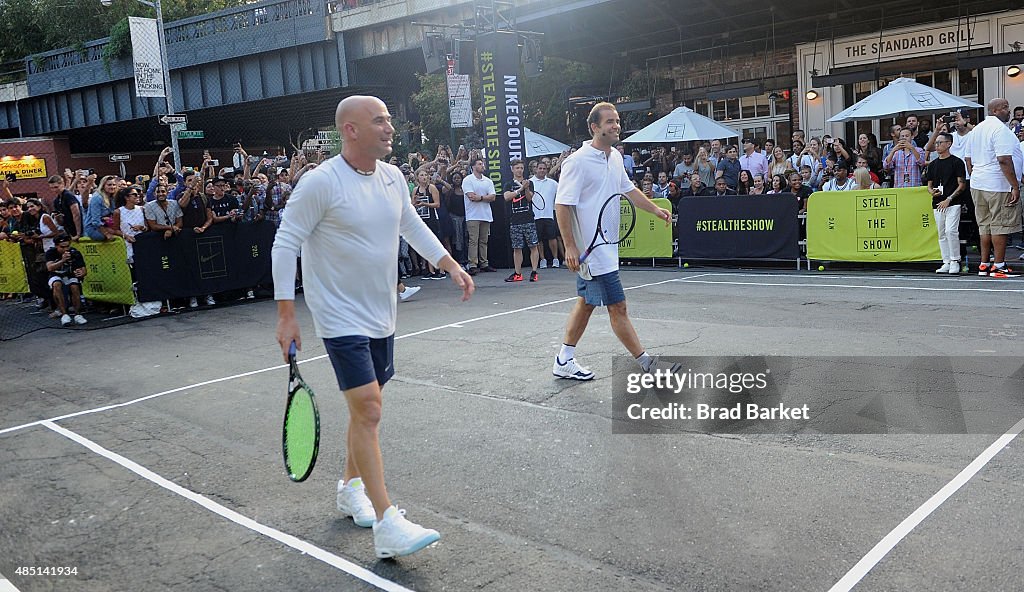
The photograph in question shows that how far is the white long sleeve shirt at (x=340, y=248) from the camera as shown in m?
4.07

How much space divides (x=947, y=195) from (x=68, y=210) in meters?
13.3

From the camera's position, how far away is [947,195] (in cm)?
1249

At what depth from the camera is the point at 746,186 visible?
16.8 meters


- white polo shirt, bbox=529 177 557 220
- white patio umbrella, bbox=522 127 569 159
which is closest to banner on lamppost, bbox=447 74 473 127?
white patio umbrella, bbox=522 127 569 159

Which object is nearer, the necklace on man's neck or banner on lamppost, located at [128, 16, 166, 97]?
the necklace on man's neck

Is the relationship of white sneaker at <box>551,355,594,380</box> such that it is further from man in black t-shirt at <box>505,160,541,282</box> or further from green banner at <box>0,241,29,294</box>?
green banner at <box>0,241,29,294</box>

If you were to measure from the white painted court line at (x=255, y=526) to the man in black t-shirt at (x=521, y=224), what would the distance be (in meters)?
9.58

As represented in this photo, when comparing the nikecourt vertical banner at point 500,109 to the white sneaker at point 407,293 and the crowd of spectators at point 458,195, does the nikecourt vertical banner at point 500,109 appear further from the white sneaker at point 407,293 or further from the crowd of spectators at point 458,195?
the white sneaker at point 407,293

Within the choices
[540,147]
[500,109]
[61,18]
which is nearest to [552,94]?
[540,147]

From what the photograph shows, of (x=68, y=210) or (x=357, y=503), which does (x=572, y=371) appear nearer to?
(x=357, y=503)

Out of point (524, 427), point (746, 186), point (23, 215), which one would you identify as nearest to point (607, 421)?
point (524, 427)

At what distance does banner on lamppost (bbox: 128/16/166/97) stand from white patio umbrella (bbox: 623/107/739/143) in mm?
13947

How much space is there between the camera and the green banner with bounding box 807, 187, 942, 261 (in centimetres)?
1302

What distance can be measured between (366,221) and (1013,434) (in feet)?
12.7
